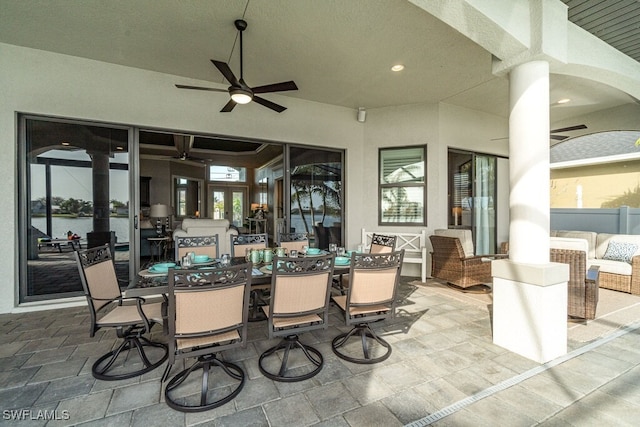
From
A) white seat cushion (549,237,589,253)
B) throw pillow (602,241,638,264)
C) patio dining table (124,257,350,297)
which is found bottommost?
throw pillow (602,241,638,264)

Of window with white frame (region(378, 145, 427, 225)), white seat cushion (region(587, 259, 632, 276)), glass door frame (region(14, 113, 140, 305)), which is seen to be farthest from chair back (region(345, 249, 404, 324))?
white seat cushion (region(587, 259, 632, 276))

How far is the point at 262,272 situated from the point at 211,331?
0.66m

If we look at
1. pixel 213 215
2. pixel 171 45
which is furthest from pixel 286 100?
pixel 213 215

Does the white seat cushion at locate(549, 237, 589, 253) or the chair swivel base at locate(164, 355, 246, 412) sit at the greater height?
the white seat cushion at locate(549, 237, 589, 253)

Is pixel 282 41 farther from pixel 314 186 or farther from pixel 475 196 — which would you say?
pixel 475 196

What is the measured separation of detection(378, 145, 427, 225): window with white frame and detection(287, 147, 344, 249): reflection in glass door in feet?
2.99

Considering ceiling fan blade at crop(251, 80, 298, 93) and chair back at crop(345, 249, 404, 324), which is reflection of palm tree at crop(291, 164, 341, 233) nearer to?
ceiling fan blade at crop(251, 80, 298, 93)

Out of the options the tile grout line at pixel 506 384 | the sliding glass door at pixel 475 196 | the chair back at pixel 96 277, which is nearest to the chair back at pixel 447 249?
the sliding glass door at pixel 475 196

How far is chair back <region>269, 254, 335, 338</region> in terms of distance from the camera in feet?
6.60

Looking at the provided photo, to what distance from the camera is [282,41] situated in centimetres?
337

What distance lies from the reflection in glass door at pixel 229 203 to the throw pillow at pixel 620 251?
10.9m

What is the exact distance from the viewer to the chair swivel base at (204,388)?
5.77 feet

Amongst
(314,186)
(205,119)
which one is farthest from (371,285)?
(205,119)

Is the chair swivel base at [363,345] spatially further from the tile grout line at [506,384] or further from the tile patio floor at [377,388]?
the tile grout line at [506,384]
